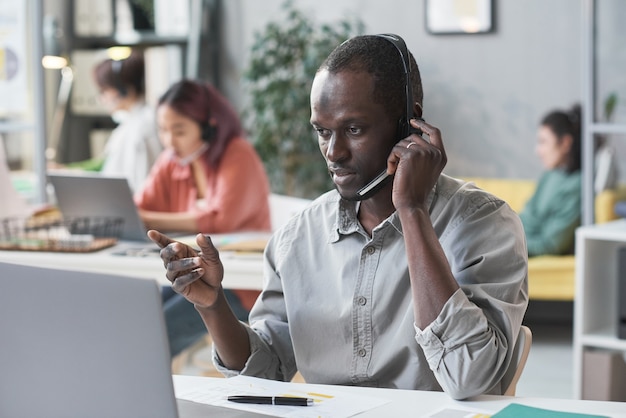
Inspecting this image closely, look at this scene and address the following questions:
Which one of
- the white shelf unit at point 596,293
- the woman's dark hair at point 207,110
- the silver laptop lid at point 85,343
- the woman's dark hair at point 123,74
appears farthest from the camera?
the woman's dark hair at point 123,74

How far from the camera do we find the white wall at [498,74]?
561 centimetres

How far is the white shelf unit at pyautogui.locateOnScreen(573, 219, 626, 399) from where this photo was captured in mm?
3469

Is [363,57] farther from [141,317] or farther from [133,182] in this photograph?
[133,182]

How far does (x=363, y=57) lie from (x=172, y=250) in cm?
44

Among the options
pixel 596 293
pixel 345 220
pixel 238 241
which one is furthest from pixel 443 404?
pixel 596 293

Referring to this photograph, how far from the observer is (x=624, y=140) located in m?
4.88

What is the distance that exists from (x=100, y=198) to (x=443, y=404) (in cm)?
205

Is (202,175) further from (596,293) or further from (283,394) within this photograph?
(283,394)

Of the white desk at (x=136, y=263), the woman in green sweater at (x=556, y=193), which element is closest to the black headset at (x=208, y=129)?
the white desk at (x=136, y=263)

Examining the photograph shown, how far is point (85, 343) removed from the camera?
1222mm

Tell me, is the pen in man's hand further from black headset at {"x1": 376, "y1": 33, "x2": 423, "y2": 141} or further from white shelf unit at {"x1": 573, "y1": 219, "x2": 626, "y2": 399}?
white shelf unit at {"x1": 573, "y1": 219, "x2": 626, "y2": 399}

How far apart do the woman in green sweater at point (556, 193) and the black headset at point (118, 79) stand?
6.66ft

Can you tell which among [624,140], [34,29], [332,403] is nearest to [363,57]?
[332,403]

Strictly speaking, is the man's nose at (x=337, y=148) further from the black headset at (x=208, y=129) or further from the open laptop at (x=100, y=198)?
the black headset at (x=208, y=129)
